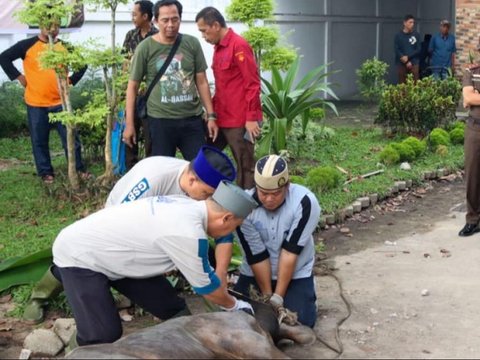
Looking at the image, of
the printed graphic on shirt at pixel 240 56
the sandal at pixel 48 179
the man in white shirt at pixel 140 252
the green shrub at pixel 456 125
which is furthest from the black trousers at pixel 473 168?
the green shrub at pixel 456 125

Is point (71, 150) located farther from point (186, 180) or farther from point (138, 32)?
point (186, 180)

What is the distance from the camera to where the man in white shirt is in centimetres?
468

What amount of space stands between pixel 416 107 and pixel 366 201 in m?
3.43

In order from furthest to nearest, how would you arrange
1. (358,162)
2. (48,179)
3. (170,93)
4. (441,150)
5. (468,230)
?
(441,150), (358,162), (48,179), (468,230), (170,93)

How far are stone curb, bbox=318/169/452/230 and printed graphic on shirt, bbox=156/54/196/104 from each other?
1843 millimetres

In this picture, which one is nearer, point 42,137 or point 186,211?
point 186,211

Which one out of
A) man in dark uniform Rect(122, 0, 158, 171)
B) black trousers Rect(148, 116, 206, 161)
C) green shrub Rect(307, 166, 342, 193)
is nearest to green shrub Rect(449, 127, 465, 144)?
green shrub Rect(307, 166, 342, 193)

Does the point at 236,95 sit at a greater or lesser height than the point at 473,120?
greater

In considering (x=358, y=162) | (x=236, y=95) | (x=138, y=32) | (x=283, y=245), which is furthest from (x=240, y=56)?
(x=358, y=162)

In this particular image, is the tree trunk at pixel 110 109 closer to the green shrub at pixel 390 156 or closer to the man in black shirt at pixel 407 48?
the green shrub at pixel 390 156

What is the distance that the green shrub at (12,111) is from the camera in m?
12.7

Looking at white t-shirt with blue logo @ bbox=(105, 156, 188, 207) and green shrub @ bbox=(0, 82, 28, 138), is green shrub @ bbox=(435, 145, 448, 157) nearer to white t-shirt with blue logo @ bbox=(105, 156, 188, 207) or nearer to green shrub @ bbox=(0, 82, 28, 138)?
green shrub @ bbox=(0, 82, 28, 138)

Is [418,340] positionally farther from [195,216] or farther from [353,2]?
[353,2]

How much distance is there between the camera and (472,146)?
822cm
